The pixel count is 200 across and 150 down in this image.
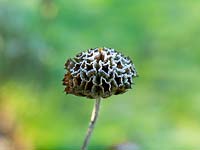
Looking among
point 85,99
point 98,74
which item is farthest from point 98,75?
point 85,99

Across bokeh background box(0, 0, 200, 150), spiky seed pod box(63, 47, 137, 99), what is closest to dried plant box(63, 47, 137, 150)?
spiky seed pod box(63, 47, 137, 99)

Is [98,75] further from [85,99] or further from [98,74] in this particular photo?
[85,99]

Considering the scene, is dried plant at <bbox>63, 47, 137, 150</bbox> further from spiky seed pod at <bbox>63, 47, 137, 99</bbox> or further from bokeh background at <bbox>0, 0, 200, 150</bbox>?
bokeh background at <bbox>0, 0, 200, 150</bbox>

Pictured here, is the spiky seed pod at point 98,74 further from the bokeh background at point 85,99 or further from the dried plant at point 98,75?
the bokeh background at point 85,99
